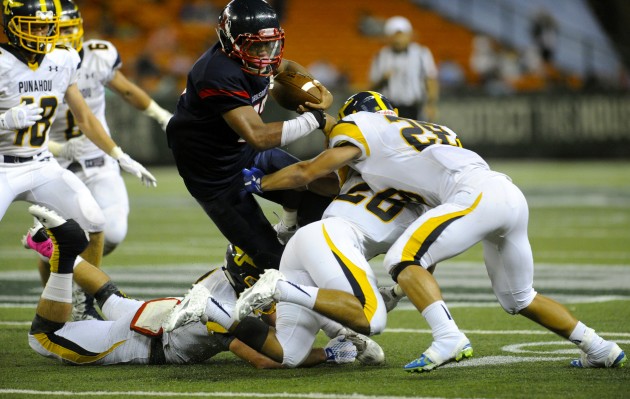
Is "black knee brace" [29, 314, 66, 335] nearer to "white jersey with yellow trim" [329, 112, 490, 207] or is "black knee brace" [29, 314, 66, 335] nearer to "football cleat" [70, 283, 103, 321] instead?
"football cleat" [70, 283, 103, 321]

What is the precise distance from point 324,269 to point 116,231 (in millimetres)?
2240

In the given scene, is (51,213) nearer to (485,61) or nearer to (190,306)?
(190,306)

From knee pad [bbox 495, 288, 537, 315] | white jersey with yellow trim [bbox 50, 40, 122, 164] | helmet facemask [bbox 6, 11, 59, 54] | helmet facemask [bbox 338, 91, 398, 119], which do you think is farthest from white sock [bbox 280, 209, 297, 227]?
white jersey with yellow trim [bbox 50, 40, 122, 164]

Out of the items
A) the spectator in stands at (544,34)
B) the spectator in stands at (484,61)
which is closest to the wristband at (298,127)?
the spectator in stands at (484,61)

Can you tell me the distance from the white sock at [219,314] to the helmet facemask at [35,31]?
1.70 metres

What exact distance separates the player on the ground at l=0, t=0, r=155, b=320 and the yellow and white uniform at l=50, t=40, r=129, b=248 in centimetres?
107

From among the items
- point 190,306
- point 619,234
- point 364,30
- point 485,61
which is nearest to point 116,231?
point 190,306

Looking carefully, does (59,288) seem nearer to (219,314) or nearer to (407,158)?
(219,314)

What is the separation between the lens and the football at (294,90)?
5.03 metres

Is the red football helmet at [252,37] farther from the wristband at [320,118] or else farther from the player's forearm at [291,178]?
the player's forearm at [291,178]

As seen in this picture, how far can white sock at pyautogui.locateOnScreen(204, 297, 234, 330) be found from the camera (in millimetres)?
4309

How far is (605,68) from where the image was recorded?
20.5m

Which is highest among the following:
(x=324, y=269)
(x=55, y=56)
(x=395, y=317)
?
(x=55, y=56)

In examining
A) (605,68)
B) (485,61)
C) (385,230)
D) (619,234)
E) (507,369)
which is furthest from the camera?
(605,68)
